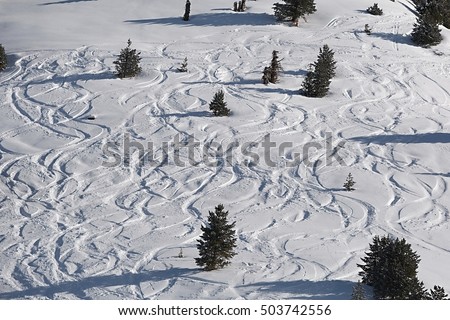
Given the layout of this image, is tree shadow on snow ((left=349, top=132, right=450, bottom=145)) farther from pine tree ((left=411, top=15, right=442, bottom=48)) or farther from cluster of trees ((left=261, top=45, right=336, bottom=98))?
pine tree ((left=411, top=15, right=442, bottom=48))

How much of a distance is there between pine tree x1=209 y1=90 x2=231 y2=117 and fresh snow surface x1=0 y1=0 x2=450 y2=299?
0.90 ft

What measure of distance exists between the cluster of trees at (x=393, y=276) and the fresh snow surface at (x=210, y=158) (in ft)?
1.58

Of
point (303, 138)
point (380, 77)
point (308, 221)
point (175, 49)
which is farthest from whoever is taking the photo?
point (175, 49)

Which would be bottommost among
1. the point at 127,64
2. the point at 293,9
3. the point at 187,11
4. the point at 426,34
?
the point at 127,64

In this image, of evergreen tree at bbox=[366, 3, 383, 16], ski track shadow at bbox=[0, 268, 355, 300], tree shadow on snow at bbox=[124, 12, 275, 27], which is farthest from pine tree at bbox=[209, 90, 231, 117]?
evergreen tree at bbox=[366, 3, 383, 16]

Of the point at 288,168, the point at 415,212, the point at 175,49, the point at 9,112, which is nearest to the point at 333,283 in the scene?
the point at 415,212

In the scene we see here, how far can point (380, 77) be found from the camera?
2181 cm

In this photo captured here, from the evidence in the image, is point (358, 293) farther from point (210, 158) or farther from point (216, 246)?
point (210, 158)

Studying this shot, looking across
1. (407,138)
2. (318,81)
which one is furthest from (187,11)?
(407,138)

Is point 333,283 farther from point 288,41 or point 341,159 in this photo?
point 288,41

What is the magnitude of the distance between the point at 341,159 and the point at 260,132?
212 centimetres

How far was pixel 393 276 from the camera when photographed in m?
11.3

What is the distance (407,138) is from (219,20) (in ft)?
31.8

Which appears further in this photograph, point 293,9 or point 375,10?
point 375,10
